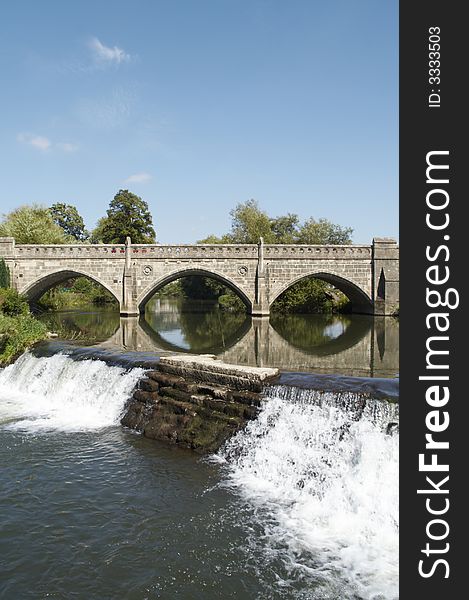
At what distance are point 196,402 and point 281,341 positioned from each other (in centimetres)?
1397

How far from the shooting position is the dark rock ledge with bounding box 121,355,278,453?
1109 cm

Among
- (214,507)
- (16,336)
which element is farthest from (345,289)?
(214,507)

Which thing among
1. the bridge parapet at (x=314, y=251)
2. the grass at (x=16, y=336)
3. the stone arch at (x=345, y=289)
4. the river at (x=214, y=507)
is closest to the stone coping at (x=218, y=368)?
the river at (x=214, y=507)

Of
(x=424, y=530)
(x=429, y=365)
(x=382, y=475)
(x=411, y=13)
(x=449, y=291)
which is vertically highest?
(x=411, y=13)

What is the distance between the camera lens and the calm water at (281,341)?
18.4 meters

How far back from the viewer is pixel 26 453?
10.5m

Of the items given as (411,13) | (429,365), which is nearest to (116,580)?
(429,365)

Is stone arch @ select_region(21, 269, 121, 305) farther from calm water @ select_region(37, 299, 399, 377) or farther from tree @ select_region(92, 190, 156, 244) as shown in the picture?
tree @ select_region(92, 190, 156, 244)

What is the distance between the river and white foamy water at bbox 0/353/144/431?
0.60ft

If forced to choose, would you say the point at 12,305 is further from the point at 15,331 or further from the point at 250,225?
the point at 250,225

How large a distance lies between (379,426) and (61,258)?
3167 cm

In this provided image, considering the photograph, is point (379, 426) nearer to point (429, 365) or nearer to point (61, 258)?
point (429, 365)

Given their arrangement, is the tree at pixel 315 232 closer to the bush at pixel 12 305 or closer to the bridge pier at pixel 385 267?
the bridge pier at pixel 385 267

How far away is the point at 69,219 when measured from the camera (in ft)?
274
